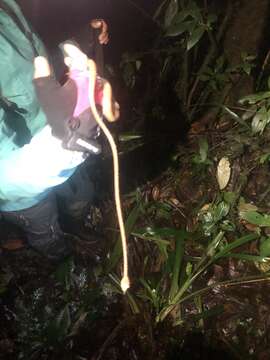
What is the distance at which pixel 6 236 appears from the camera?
85.7 inches

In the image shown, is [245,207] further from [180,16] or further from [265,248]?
[180,16]

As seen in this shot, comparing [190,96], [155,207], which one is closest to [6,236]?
[155,207]

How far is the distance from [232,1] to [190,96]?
594mm

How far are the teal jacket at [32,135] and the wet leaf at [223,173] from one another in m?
1.07

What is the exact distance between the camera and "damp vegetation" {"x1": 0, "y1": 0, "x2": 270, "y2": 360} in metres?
1.85

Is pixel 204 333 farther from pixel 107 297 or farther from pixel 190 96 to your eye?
pixel 190 96

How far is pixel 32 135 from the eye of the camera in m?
1.33

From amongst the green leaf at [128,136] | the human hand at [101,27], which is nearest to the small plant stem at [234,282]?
the green leaf at [128,136]

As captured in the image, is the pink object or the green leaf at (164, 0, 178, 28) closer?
the pink object

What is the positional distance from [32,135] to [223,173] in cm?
116

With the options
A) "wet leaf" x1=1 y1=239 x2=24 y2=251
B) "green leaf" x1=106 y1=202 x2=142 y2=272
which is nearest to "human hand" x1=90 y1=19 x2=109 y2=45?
"green leaf" x1=106 y1=202 x2=142 y2=272

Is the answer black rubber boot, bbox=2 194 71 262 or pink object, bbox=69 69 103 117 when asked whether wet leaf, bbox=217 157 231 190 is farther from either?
pink object, bbox=69 69 103 117

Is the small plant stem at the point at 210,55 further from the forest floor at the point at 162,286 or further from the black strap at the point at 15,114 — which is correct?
the black strap at the point at 15,114

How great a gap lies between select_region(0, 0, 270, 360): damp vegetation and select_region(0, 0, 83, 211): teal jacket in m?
0.75
